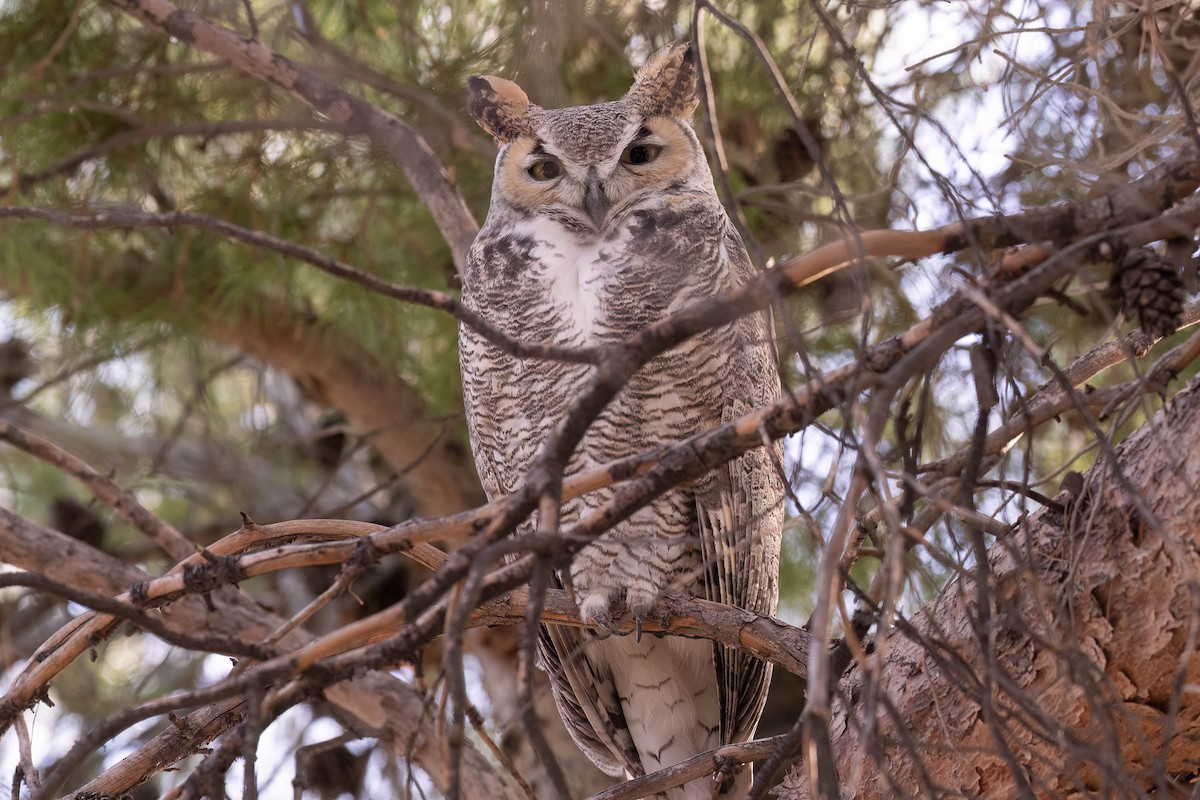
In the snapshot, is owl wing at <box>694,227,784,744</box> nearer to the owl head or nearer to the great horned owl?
the great horned owl

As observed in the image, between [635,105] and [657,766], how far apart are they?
4.54ft

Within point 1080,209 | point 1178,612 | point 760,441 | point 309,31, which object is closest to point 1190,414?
point 1178,612

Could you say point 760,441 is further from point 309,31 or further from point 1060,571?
point 309,31

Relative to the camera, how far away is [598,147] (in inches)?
95.4

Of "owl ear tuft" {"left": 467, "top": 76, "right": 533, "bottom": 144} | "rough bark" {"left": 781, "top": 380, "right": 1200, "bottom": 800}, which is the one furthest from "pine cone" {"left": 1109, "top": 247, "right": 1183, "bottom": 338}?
"owl ear tuft" {"left": 467, "top": 76, "right": 533, "bottom": 144}

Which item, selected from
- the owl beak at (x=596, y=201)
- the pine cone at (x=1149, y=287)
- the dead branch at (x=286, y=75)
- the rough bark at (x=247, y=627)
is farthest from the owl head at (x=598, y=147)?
the pine cone at (x=1149, y=287)

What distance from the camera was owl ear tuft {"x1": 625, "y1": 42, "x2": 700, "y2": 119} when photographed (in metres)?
2.47


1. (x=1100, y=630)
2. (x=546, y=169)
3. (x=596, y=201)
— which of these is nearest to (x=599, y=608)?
(x=596, y=201)

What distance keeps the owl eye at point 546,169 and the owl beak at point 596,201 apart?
0.10 metres

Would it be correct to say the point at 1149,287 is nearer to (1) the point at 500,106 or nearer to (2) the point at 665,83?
(2) the point at 665,83

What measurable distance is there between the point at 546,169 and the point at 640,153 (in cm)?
20

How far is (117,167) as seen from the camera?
307 cm

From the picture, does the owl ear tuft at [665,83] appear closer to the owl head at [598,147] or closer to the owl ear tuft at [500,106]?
the owl head at [598,147]

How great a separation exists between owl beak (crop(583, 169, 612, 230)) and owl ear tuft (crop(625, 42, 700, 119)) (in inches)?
8.2
